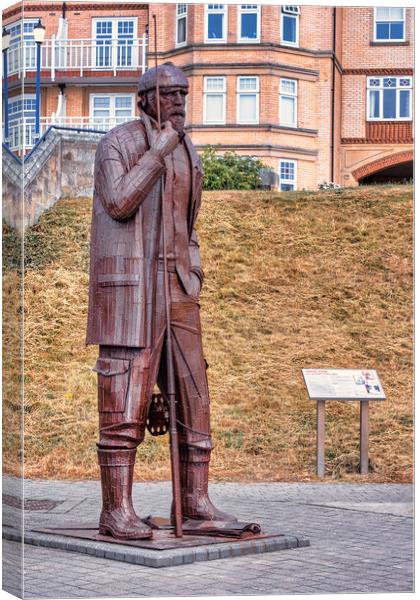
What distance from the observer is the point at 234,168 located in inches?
493

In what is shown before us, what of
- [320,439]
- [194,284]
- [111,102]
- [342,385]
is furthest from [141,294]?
[342,385]

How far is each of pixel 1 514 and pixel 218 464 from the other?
24.1ft

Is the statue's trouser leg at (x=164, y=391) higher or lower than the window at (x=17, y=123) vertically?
lower

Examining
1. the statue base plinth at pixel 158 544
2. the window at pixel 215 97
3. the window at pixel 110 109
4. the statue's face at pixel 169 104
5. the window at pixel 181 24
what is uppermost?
the window at pixel 181 24

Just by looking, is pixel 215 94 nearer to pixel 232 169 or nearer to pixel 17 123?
pixel 232 169

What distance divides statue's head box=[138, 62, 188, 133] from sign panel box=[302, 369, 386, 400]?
20.4 feet

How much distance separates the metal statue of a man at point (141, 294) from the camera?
8.41 m

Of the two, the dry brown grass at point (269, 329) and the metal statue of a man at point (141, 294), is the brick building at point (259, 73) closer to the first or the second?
the metal statue of a man at point (141, 294)

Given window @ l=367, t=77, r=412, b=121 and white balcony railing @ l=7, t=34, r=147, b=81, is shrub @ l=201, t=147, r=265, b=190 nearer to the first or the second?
window @ l=367, t=77, r=412, b=121

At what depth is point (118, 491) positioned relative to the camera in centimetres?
846

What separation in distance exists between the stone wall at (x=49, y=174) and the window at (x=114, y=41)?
25.6 inches

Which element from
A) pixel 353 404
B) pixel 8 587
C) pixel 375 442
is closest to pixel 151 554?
pixel 8 587

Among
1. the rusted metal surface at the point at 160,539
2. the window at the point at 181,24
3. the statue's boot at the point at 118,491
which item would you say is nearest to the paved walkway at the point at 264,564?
the rusted metal surface at the point at 160,539

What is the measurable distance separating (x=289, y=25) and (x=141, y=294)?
8.51 feet
